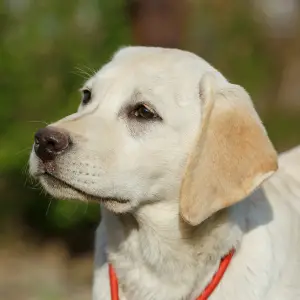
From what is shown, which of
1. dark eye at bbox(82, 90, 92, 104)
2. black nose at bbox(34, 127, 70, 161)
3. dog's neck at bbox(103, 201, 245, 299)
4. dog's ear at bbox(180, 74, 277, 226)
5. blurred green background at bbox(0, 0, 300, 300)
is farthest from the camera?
blurred green background at bbox(0, 0, 300, 300)

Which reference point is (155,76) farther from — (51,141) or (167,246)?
(167,246)

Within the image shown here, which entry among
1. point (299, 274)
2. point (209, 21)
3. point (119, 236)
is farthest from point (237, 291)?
point (209, 21)

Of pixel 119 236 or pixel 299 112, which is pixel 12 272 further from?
pixel 299 112

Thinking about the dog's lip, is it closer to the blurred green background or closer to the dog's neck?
the dog's neck

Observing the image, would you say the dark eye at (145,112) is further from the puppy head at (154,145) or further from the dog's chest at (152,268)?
the dog's chest at (152,268)

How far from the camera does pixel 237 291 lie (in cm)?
303

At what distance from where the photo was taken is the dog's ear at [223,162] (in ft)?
9.43

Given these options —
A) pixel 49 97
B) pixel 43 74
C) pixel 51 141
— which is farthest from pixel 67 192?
pixel 43 74

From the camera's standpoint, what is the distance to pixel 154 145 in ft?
9.56

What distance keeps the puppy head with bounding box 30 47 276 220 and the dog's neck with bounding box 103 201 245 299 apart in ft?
0.39

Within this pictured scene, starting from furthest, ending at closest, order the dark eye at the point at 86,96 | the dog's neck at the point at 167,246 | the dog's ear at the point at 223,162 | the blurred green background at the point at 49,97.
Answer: the blurred green background at the point at 49,97, the dark eye at the point at 86,96, the dog's neck at the point at 167,246, the dog's ear at the point at 223,162

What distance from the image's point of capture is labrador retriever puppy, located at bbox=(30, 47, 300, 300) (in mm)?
2842

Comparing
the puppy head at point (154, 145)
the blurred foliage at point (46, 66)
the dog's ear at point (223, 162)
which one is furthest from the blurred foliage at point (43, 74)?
the dog's ear at point (223, 162)

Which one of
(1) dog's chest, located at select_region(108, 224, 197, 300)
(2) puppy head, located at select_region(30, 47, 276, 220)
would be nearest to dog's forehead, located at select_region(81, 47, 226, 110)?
(2) puppy head, located at select_region(30, 47, 276, 220)
